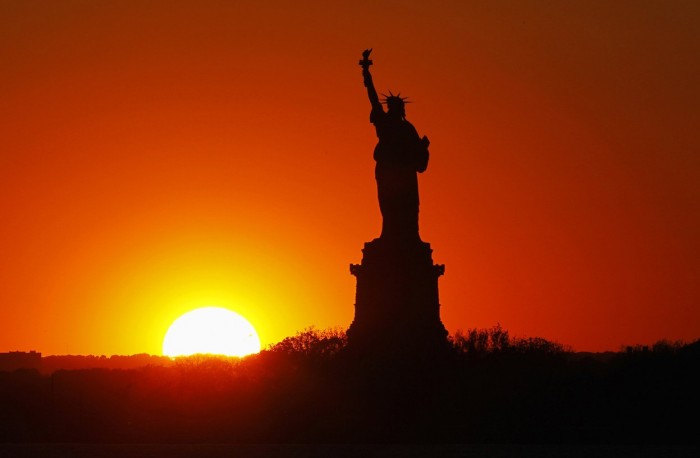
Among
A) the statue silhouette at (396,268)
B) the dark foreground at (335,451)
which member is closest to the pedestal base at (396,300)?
the statue silhouette at (396,268)

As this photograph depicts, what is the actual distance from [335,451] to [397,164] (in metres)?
13.0

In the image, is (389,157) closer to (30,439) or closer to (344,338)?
(344,338)

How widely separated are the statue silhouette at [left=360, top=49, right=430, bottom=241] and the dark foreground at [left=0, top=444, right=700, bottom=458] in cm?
1026

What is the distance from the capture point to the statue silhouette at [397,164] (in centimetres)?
4500

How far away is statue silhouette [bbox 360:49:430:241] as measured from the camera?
148ft

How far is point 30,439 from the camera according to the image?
38.0 m

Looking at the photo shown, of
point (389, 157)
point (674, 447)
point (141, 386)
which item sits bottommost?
point (674, 447)

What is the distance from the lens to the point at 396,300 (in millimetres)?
43969

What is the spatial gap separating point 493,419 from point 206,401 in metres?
6.74

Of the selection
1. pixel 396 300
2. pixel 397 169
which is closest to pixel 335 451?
pixel 396 300

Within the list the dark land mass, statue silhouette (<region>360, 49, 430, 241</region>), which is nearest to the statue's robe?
statue silhouette (<region>360, 49, 430, 241</region>)

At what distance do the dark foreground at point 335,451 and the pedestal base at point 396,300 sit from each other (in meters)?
8.06

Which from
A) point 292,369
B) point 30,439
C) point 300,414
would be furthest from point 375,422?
point 30,439

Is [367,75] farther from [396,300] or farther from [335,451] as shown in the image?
[335,451]
